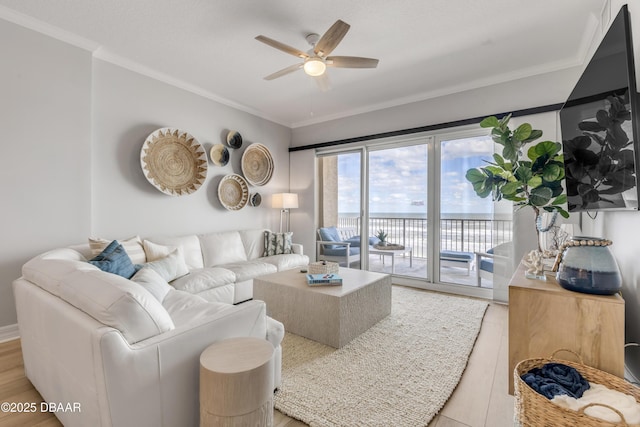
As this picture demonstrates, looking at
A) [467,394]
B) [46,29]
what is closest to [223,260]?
[46,29]

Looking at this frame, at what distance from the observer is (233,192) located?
435 centimetres

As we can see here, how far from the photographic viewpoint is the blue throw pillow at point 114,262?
204 centimetres

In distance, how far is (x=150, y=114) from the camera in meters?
3.42

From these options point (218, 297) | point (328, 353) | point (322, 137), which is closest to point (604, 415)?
point (328, 353)

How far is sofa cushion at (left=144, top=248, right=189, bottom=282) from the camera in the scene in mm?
2607

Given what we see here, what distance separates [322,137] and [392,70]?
195 cm

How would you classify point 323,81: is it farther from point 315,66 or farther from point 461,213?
point 461,213

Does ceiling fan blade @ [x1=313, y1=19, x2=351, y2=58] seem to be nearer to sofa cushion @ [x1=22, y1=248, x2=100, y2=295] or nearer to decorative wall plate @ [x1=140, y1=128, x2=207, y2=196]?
sofa cushion @ [x1=22, y1=248, x2=100, y2=295]

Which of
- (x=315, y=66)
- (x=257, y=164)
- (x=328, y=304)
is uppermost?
(x=315, y=66)

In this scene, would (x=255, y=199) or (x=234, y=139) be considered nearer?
(x=234, y=139)

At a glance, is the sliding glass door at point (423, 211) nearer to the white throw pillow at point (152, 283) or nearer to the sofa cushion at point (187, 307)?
the sofa cushion at point (187, 307)

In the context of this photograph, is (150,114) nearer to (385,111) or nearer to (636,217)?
(385,111)

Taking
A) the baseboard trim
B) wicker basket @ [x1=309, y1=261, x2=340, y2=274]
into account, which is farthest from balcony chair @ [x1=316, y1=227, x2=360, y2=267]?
the baseboard trim

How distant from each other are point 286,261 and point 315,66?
7.93 feet
